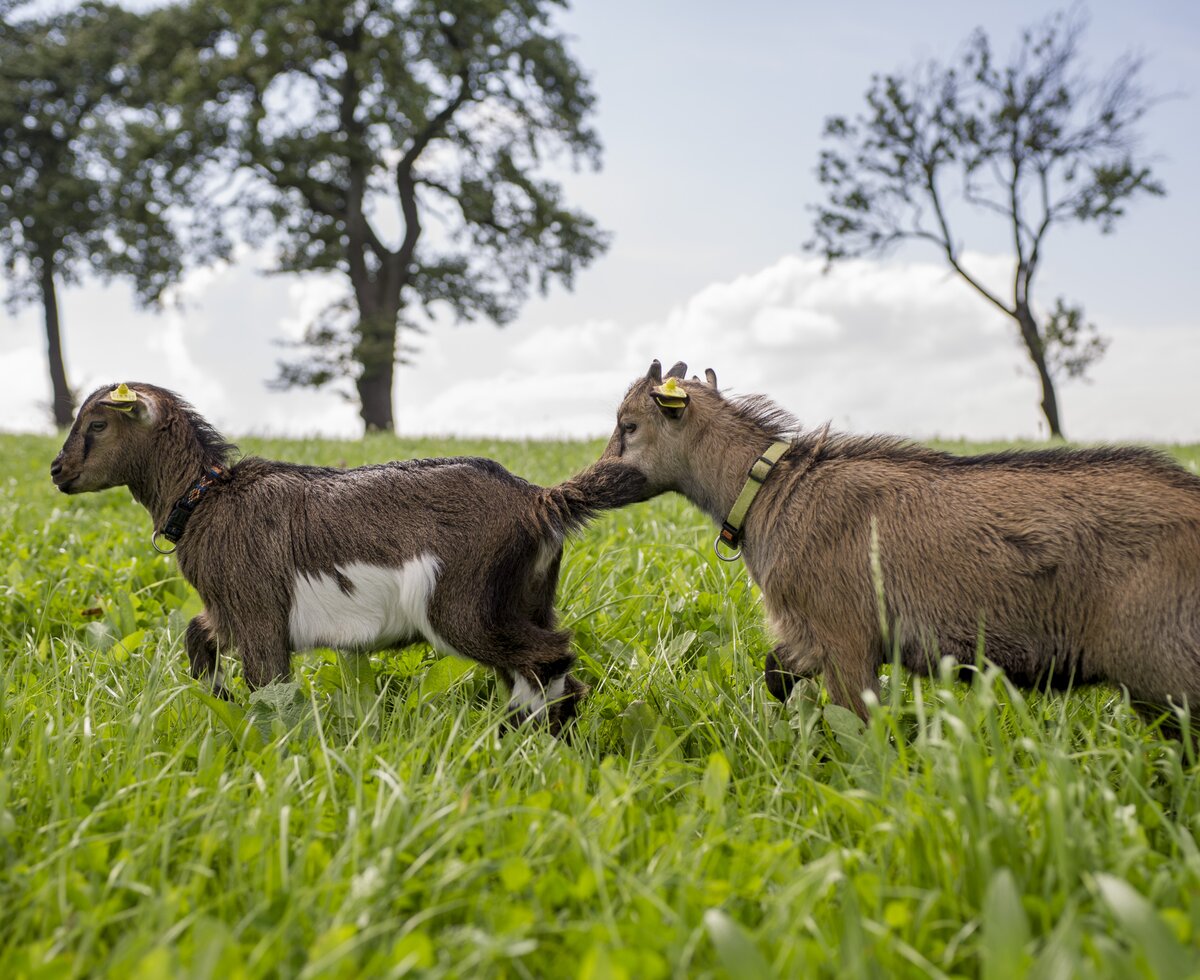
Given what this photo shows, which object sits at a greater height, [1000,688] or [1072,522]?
[1072,522]

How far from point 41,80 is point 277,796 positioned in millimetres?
34571

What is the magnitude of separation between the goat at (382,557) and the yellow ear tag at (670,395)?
319 mm

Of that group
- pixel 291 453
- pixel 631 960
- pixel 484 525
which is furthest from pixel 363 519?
pixel 291 453

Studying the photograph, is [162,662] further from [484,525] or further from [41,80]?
[41,80]

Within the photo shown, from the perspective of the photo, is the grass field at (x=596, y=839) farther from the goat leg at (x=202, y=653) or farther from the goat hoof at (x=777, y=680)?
the goat leg at (x=202, y=653)

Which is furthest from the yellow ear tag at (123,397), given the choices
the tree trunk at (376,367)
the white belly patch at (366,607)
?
the tree trunk at (376,367)

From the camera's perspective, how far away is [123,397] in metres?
4.00

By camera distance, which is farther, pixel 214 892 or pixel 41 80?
pixel 41 80

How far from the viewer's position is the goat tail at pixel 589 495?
3662mm

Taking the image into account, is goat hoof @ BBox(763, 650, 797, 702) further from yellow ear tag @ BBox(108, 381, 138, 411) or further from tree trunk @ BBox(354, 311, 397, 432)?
tree trunk @ BBox(354, 311, 397, 432)

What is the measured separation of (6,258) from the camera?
30.2 metres

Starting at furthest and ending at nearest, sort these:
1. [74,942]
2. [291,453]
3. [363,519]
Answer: [291,453], [363,519], [74,942]

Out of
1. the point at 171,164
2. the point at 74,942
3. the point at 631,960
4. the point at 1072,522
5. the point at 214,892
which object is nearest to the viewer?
the point at 631,960

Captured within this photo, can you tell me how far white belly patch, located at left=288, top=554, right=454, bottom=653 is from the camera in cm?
357
